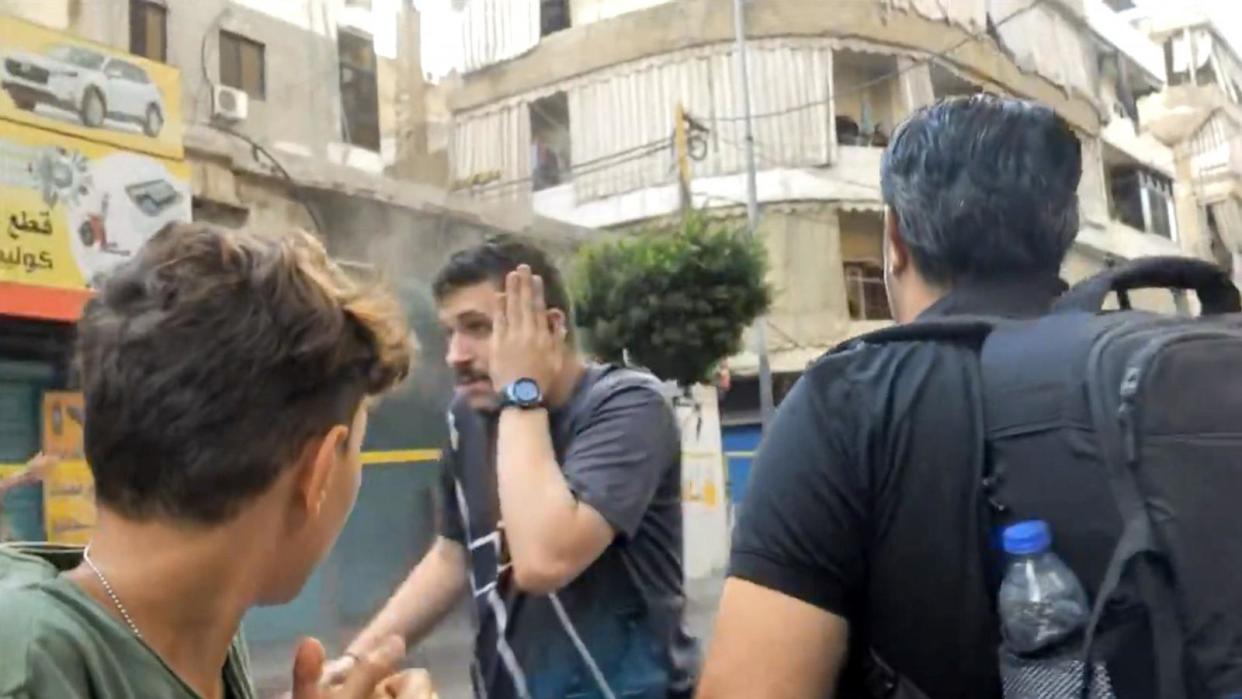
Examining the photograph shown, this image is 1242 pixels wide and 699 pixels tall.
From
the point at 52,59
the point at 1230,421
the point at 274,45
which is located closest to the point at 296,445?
the point at 1230,421

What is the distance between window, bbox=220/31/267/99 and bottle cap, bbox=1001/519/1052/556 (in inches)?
528

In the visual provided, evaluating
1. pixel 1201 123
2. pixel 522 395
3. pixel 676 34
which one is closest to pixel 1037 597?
pixel 522 395

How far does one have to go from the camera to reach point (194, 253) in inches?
48.5

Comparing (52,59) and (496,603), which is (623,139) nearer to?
(52,59)

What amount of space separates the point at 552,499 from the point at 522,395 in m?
0.21

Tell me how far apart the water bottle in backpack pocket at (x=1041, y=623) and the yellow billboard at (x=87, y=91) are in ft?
30.7

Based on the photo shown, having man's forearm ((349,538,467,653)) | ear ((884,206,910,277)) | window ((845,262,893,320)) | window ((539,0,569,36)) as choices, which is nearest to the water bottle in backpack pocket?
ear ((884,206,910,277))

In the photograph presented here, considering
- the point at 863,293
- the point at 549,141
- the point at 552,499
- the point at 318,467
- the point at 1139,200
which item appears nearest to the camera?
the point at 318,467

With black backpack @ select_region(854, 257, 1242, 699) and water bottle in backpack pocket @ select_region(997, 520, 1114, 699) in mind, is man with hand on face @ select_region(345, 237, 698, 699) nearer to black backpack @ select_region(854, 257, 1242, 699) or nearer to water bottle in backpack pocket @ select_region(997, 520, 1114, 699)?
black backpack @ select_region(854, 257, 1242, 699)

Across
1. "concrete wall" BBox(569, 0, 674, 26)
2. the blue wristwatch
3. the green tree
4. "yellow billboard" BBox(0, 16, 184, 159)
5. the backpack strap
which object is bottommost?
the blue wristwatch

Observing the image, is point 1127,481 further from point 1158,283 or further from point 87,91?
point 87,91

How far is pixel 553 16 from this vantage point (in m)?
22.7

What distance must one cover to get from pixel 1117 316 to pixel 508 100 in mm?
21274

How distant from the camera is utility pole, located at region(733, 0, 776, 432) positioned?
18.1 m
